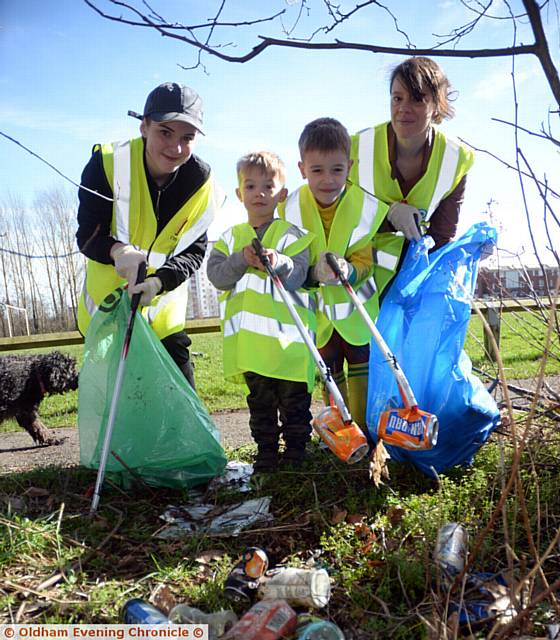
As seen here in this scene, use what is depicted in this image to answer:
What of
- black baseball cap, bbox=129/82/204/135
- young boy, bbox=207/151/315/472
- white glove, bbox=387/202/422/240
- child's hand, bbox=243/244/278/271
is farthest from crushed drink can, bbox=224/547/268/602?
black baseball cap, bbox=129/82/204/135

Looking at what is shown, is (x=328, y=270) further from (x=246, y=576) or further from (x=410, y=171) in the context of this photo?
(x=246, y=576)

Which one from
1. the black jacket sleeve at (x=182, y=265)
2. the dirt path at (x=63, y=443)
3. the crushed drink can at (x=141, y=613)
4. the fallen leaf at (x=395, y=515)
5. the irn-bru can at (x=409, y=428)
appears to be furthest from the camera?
the dirt path at (x=63, y=443)

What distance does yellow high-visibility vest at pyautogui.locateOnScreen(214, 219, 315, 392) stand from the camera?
110 inches

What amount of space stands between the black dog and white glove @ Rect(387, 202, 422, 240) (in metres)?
2.99

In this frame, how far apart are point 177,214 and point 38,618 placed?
78.6 inches

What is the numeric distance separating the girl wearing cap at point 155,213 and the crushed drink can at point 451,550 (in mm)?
1695

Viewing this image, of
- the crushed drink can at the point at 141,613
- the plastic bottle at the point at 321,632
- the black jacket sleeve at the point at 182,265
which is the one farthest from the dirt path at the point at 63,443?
the plastic bottle at the point at 321,632

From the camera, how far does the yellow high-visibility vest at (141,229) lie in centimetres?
298

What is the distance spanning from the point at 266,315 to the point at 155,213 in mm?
838

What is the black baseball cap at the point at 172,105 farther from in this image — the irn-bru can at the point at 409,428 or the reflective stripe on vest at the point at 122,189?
the irn-bru can at the point at 409,428

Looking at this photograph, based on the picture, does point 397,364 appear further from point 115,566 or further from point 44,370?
point 44,370

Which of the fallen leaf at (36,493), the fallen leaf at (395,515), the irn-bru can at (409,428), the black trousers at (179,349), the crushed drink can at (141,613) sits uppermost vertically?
the black trousers at (179,349)

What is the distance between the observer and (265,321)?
112 inches

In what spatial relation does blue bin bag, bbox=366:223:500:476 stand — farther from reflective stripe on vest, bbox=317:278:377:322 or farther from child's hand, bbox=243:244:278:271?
child's hand, bbox=243:244:278:271
